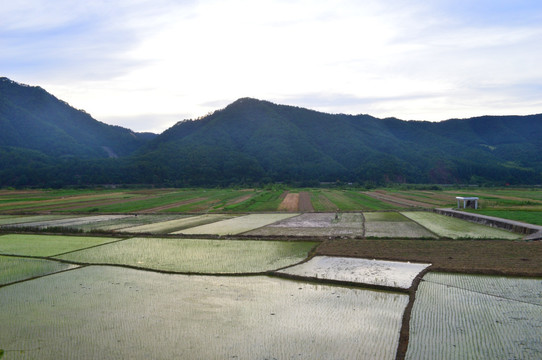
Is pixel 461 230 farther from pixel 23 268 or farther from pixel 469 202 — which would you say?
pixel 23 268

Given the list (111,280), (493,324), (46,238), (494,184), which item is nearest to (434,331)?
(493,324)

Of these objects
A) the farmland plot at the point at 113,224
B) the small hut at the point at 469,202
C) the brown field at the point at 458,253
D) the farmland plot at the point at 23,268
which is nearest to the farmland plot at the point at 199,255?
the farmland plot at the point at 23,268

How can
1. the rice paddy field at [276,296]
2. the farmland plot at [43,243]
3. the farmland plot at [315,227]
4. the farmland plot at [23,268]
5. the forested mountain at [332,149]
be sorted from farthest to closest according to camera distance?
the forested mountain at [332,149], the farmland plot at [315,227], the farmland plot at [43,243], the farmland plot at [23,268], the rice paddy field at [276,296]

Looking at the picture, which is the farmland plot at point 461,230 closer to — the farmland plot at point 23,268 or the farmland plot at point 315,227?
the farmland plot at point 315,227

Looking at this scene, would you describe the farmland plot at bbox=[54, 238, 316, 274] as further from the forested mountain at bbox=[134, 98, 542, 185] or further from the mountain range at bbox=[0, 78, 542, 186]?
the forested mountain at bbox=[134, 98, 542, 185]

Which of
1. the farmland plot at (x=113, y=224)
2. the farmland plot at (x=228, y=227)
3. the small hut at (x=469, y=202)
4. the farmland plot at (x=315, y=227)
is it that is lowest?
the farmland plot at (x=113, y=224)

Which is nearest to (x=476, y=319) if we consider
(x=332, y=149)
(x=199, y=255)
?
(x=199, y=255)

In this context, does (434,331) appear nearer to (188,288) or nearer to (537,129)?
(188,288)
